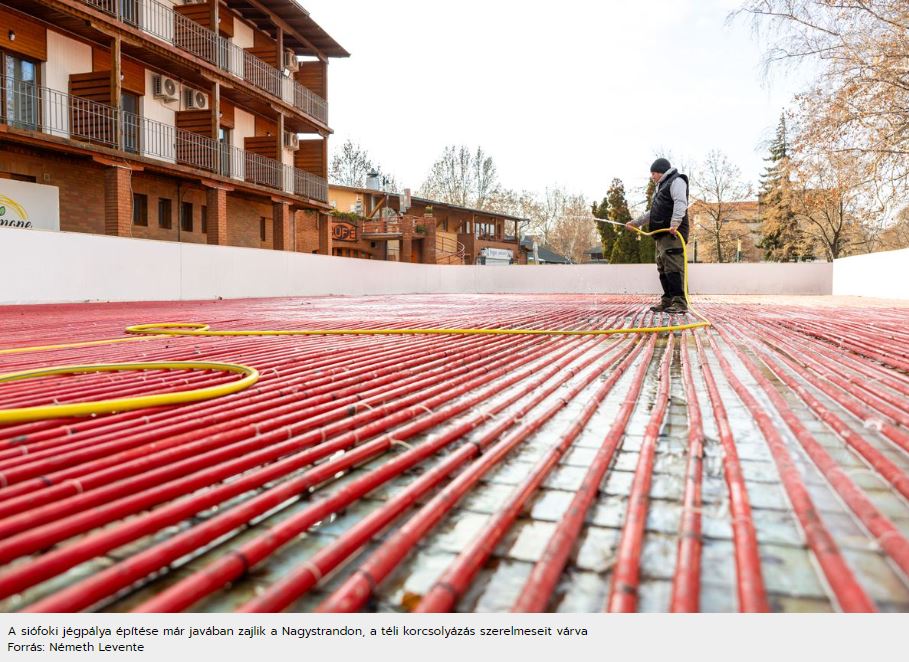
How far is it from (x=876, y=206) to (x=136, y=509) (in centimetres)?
1713

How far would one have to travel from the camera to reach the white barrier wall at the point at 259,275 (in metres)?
9.81

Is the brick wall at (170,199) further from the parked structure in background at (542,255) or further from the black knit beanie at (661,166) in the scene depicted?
the parked structure in background at (542,255)

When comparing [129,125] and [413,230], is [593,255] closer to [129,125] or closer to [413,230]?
[413,230]

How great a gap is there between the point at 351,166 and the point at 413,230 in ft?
66.1

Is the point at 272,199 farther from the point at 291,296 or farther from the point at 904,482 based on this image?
the point at 904,482

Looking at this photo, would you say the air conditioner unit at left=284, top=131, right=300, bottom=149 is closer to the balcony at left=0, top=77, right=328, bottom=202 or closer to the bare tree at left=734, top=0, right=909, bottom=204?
the balcony at left=0, top=77, right=328, bottom=202

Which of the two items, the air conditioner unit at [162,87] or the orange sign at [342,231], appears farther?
the orange sign at [342,231]

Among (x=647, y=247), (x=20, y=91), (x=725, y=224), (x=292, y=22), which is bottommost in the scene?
(x=647, y=247)

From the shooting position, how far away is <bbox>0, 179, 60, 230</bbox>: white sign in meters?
13.2

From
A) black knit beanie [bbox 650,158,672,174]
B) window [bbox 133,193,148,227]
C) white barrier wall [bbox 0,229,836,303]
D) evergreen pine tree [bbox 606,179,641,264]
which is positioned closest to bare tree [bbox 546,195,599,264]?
evergreen pine tree [bbox 606,179,641,264]

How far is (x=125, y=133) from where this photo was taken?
1559cm

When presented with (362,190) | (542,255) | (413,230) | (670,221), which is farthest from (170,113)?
(542,255)

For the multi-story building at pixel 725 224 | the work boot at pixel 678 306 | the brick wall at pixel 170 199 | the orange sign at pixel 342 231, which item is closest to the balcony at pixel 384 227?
the orange sign at pixel 342 231

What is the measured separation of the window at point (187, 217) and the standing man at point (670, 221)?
47.7ft
